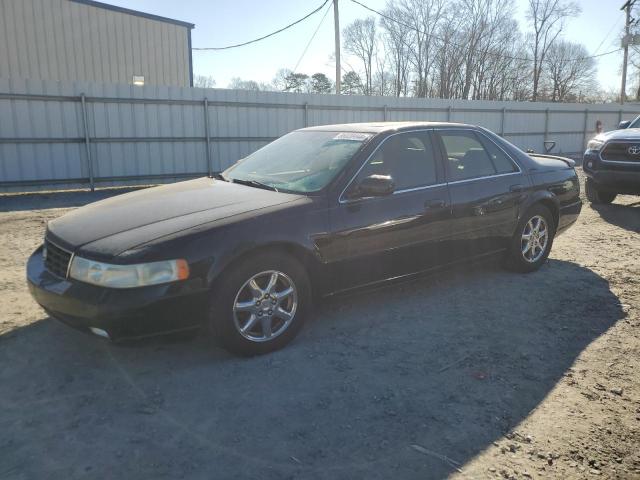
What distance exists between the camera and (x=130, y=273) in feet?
9.53

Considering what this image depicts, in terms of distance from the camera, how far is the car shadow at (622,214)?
7645 millimetres

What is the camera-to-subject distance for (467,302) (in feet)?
14.6

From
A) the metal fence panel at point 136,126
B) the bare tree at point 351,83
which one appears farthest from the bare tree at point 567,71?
the metal fence panel at point 136,126

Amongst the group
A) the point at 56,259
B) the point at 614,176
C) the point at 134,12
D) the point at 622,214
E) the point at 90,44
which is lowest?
the point at 622,214

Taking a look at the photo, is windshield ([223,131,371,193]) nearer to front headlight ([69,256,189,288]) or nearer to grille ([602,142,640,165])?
front headlight ([69,256,189,288])

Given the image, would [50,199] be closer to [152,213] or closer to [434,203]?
[152,213]

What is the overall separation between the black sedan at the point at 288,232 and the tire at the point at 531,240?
2 cm

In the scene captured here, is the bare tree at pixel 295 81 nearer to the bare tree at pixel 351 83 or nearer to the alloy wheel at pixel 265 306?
the bare tree at pixel 351 83

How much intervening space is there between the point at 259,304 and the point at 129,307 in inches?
31.8

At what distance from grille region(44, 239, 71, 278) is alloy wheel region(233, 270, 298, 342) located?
3.50 feet

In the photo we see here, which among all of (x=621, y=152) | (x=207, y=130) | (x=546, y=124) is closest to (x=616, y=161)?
(x=621, y=152)

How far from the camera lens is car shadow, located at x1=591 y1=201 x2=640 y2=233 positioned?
25.1ft

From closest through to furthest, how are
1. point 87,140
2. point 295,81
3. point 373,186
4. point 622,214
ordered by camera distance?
point 373,186
point 622,214
point 87,140
point 295,81

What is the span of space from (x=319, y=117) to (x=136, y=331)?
1206cm
